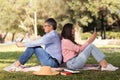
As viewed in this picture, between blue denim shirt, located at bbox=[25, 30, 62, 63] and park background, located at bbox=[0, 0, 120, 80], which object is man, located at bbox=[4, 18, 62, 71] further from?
Result: park background, located at bbox=[0, 0, 120, 80]

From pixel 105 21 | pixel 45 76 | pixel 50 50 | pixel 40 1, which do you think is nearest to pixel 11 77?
pixel 45 76

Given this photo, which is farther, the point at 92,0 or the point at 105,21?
the point at 105,21

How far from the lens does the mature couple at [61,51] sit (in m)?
9.10

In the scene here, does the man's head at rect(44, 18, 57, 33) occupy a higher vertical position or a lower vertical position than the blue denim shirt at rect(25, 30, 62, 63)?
higher

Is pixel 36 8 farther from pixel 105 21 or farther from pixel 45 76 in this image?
pixel 45 76

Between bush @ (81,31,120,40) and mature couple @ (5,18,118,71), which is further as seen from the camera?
bush @ (81,31,120,40)

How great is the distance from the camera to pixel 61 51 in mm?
9477

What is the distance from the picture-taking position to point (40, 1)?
52.4 m

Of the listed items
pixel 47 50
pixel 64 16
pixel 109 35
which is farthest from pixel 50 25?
pixel 109 35

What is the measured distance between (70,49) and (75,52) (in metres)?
0.16

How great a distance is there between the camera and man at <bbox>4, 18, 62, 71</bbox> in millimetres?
9219

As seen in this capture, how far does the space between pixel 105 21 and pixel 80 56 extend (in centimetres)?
4892

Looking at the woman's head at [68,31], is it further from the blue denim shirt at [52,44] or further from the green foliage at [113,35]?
the green foliage at [113,35]

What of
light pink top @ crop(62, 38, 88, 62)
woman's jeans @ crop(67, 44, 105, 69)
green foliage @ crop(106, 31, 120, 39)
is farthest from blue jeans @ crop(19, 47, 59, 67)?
green foliage @ crop(106, 31, 120, 39)
